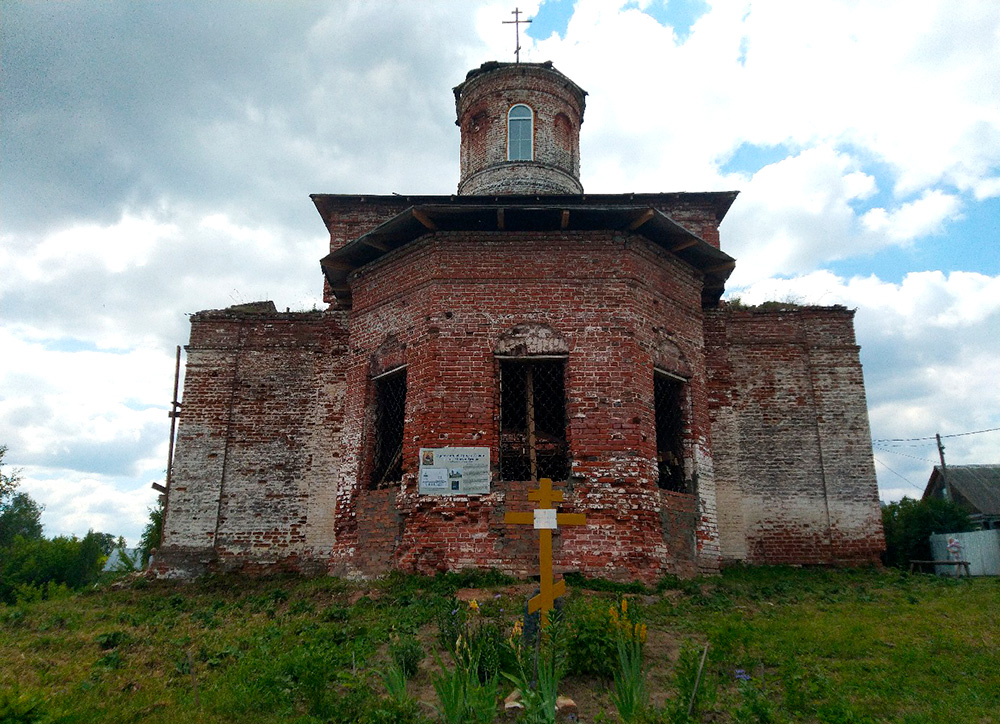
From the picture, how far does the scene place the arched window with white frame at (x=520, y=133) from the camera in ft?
50.2

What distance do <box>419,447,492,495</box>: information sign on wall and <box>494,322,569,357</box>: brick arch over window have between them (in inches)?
58.0

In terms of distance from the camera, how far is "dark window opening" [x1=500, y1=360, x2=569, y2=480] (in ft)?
31.6

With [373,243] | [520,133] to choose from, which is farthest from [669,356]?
[520,133]

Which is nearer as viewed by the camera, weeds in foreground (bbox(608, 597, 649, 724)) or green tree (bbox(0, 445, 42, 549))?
weeds in foreground (bbox(608, 597, 649, 724))

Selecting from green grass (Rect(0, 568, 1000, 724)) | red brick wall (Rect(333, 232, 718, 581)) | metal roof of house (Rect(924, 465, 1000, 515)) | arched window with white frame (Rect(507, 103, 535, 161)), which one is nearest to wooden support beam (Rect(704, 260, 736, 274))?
red brick wall (Rect(333, 232, 718, 581))

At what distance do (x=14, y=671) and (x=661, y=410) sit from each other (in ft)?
28.2

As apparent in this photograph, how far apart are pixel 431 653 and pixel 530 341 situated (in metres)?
4.79

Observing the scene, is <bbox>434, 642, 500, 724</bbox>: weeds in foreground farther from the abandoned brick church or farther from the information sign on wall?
the information sign on wall

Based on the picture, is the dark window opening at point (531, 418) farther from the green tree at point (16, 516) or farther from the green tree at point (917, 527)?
the green tree at point (16, 516)

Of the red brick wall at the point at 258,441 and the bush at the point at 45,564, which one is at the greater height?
the red brick wall at the point at 258,441

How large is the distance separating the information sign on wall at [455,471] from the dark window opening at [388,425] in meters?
1.38

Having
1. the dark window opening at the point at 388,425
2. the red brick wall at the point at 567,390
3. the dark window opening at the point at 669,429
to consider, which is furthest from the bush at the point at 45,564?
the dark window opening at the point at 669,429

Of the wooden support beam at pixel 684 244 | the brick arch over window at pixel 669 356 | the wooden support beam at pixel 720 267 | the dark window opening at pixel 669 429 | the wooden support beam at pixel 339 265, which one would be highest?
the wooden support beam at pixel 339 265

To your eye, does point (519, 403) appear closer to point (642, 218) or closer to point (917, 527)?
point (642, 218)
